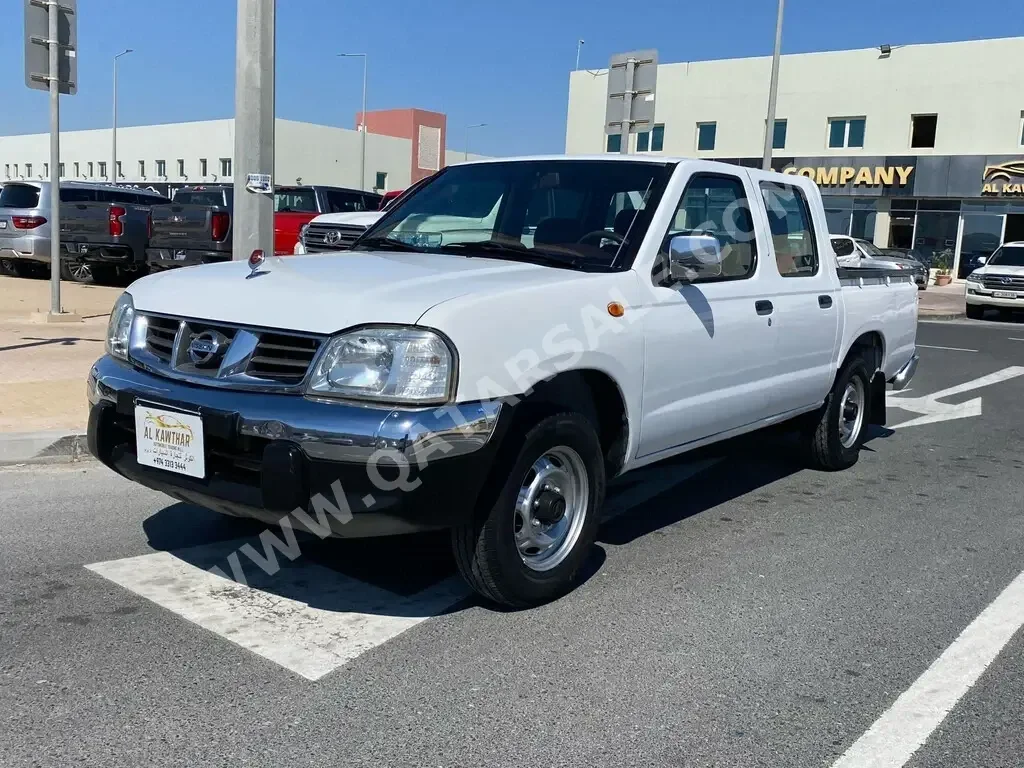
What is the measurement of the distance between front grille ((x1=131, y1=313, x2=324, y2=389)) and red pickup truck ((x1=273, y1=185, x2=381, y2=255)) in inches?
506

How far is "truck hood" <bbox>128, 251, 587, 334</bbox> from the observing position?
11.4ft

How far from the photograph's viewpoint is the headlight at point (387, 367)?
3.39 m

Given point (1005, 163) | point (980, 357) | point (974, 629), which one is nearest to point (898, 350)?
point (974, 629)

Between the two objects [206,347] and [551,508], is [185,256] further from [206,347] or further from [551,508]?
[551,508]

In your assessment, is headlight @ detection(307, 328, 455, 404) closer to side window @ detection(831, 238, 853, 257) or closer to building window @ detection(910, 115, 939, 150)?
side window @ detection(831, 238, 853, 257)

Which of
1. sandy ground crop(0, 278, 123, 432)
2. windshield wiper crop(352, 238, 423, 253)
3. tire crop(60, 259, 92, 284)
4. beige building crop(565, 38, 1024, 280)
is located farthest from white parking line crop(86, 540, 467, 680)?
beige building crop(565, 38, 1024, 280)

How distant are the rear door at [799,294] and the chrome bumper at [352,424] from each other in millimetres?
2346

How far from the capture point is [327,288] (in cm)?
Result: 368

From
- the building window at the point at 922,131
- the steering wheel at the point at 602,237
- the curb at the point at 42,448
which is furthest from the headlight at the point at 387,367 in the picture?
the building window at the point at 922,131

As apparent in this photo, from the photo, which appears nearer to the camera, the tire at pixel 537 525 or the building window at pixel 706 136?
the tire at pixel 537 525

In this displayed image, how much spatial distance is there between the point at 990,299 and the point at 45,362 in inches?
762

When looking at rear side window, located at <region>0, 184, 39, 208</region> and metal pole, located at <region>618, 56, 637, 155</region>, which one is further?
rear side window, located at <region>0, 184, 39, 208</region>

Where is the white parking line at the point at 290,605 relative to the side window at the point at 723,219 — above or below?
below

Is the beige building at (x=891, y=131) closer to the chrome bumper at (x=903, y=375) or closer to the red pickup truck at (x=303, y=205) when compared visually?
the red pickup truck at (x=303, y=205)
